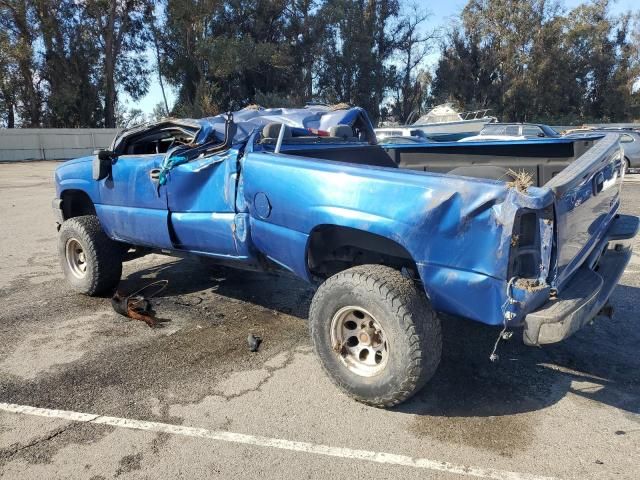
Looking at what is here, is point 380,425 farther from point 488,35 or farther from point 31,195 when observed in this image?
point 488,35

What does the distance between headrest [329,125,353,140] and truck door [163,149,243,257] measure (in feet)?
4.68

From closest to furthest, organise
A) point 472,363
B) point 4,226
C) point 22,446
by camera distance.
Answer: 1. point 22,446
2. point 472,363
3. point 4,226

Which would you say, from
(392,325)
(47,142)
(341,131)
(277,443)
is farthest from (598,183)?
(47,142)

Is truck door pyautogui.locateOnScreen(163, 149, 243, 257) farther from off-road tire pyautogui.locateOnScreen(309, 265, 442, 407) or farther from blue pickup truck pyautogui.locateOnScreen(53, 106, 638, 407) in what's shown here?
off-road tire pyautogui.locateOnScreen(309, 265, 442, 407)

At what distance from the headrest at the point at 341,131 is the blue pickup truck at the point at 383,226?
2 cm

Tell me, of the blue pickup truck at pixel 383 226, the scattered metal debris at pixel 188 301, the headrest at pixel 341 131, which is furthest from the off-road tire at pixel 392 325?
the scattered metal debris at pixel 188 301

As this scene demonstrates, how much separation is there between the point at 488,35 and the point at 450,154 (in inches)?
1671

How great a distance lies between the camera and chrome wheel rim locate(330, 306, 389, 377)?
11.1 ft

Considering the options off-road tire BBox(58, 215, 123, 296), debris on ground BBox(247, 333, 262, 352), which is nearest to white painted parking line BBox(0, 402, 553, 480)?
debris on ground BBox(247, 333, 262, 352)

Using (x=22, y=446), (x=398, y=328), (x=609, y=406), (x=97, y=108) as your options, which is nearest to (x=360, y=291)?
(x=398, y=328)

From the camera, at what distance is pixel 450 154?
5.45 metres

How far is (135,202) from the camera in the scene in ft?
16.4

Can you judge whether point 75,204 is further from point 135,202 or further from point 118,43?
point 118,43

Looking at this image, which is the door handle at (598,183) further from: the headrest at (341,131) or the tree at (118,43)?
the tree at (118,43)
